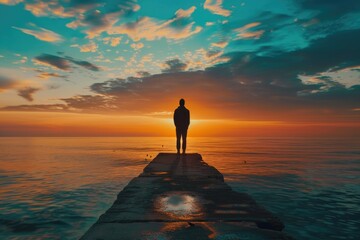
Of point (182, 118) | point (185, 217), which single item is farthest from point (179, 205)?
point (182, 118)

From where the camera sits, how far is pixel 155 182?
23.8 feet

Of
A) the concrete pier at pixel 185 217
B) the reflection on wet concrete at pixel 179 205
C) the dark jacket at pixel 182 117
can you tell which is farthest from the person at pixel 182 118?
the reflection on wet concrete at pixel 179 205

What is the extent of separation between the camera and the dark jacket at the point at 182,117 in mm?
13766

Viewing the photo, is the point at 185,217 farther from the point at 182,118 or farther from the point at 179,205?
the point at 182,118

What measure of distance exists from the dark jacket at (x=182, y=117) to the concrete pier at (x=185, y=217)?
764 cm

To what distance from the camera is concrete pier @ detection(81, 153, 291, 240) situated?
132 inches

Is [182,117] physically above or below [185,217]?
above

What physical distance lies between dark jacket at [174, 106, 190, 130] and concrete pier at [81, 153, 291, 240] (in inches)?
301

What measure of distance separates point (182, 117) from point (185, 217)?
32.5 ft

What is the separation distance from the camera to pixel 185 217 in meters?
4.06

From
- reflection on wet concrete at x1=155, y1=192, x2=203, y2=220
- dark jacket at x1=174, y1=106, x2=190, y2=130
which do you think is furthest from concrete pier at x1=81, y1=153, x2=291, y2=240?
dark jacket at x1=174, y1=106, x2=190, y2=130

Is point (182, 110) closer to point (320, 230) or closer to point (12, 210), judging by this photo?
point (320, 230)

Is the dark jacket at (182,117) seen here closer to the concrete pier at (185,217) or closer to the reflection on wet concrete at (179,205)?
the concrete pier at (185,217)

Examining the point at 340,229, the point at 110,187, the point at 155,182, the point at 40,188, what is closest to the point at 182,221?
the point at 155,182
